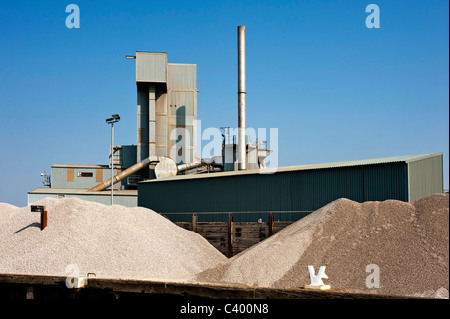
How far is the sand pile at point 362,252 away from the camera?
16.9 meters

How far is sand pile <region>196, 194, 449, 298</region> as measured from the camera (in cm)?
1692

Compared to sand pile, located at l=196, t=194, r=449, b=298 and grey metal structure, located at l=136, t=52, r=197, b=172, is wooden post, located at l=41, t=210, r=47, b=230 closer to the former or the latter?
sand pile, located at l=196, t=194, r=449, b=298

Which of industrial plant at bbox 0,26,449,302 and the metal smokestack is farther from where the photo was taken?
the metal smokestack

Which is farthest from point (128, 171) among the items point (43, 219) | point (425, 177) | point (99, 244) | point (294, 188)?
point (425, 177)

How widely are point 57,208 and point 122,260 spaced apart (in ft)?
18.9

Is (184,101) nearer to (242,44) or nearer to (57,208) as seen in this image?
(242,44)

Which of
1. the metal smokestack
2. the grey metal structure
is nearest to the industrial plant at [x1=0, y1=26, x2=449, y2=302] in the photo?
the metal smokestack

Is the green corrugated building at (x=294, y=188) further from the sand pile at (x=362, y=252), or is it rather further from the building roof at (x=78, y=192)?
the building roof at (x=78, y=192)

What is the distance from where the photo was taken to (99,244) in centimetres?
2444

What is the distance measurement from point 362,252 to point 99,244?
1200 cm

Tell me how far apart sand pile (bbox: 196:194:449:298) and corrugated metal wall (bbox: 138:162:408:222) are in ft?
10.2

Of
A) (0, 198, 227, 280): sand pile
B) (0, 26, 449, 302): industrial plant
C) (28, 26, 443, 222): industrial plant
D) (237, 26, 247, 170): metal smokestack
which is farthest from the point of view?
(237, 26, 247, 170): metal smokestack

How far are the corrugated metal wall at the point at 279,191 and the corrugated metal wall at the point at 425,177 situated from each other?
1.92 ft

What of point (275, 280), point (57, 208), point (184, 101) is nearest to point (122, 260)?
point (57, 208)
